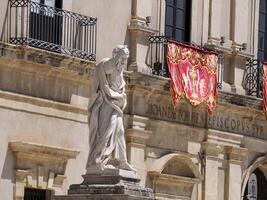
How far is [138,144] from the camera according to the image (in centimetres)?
2773

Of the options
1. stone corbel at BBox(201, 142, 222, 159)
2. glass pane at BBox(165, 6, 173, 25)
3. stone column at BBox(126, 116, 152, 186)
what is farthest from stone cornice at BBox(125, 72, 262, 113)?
glass pane at BBox(165, 6, 173, 25)

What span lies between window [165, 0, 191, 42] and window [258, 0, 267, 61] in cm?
292

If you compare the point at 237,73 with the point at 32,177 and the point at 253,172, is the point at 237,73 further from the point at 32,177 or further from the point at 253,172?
the point at 32,177

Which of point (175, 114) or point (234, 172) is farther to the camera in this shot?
point (234, 172)

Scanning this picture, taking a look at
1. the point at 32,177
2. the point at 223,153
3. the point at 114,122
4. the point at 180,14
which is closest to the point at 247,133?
the point at 223,153

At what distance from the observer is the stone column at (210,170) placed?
29.5 m

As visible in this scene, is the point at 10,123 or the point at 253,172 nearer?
the point at 10,123

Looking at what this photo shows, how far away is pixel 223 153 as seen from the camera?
99.2 feet

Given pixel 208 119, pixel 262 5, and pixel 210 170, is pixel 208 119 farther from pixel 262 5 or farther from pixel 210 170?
pixel 262 5

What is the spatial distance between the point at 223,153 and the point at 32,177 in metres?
6.38

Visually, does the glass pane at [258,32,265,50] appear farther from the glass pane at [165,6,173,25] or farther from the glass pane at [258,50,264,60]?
the glass pane at [165,6,173,25]

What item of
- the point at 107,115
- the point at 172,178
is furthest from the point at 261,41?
the point at 107,115

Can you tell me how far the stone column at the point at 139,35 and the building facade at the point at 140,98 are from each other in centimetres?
2

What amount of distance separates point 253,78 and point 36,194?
7.67 m
